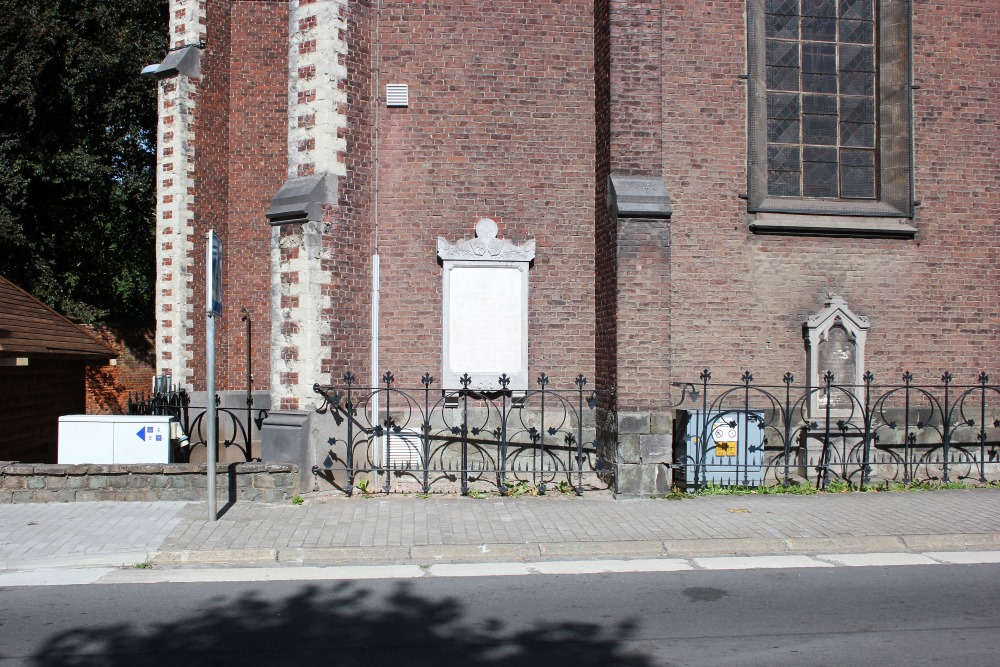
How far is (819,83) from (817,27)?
81 centimetres

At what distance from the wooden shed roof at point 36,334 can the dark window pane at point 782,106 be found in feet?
36.9

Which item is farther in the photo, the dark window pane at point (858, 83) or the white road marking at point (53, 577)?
the dark window pane at point (858, 83)

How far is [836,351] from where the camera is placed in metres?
11.1

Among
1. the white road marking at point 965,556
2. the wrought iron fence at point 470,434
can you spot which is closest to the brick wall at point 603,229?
the wrought iron fence at point 470,434

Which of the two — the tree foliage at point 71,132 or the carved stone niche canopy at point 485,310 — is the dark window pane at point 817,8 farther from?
the tree foliage at point 71,132

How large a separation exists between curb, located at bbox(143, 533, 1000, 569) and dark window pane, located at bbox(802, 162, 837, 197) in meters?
5.52

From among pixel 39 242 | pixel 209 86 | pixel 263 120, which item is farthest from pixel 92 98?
pixel 263 120

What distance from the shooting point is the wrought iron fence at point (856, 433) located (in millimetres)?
10117

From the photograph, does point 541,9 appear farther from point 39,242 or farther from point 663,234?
point 39,242

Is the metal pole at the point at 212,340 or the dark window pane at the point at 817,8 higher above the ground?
the dark window pane at the point at 817,8

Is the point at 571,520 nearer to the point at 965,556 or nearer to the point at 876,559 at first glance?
the point at 876,559

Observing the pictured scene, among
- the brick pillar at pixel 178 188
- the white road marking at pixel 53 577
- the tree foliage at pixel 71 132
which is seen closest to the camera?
the white road marking at pixel 53 577

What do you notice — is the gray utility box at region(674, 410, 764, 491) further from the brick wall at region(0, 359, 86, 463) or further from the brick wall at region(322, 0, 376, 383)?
the brick wall at region(0, 359, 86, 463)

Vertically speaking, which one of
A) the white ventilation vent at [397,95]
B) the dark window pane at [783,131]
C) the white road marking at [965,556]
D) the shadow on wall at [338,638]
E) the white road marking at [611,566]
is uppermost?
the white ventilation vent at [397,95]
